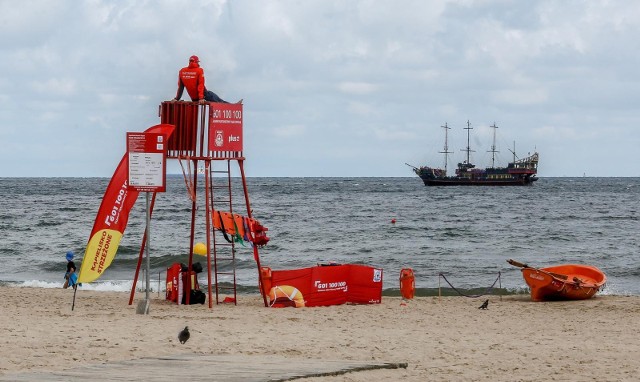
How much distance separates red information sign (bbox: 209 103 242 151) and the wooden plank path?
26.3ft

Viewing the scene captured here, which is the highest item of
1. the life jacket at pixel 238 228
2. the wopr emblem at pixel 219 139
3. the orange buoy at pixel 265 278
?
the wopr emblem at pixel 219 139

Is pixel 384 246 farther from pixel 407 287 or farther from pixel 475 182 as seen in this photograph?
pixel 475 182

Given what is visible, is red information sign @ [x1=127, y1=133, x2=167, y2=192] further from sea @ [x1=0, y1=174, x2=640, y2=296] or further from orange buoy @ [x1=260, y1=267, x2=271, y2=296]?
orange buoy @ [x1=260, y1=267, x2=271, y2=296]

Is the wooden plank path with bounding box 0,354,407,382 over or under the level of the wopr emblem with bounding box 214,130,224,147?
under

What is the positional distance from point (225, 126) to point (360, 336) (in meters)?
5.93

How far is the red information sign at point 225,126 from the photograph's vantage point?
18.7m

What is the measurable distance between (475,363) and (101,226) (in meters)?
7.67

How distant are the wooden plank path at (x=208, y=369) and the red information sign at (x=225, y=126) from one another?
802 centimetres

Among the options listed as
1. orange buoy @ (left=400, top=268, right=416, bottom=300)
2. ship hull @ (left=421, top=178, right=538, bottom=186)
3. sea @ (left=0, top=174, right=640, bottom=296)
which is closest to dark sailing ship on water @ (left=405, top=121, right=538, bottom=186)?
ship hull @ (left=421, top=178, right=538, bottom=186)

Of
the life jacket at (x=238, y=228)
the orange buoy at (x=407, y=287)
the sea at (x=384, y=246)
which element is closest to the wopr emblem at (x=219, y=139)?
the life jacket at (x=238, y=228)

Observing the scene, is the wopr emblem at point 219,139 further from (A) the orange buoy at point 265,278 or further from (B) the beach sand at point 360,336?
(B) the beach sand at point 360,336

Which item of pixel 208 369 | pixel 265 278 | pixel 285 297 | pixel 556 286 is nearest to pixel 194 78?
pixel 265 278

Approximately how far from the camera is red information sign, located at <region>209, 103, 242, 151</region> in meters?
18.7

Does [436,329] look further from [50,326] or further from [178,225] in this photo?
[178,225]
